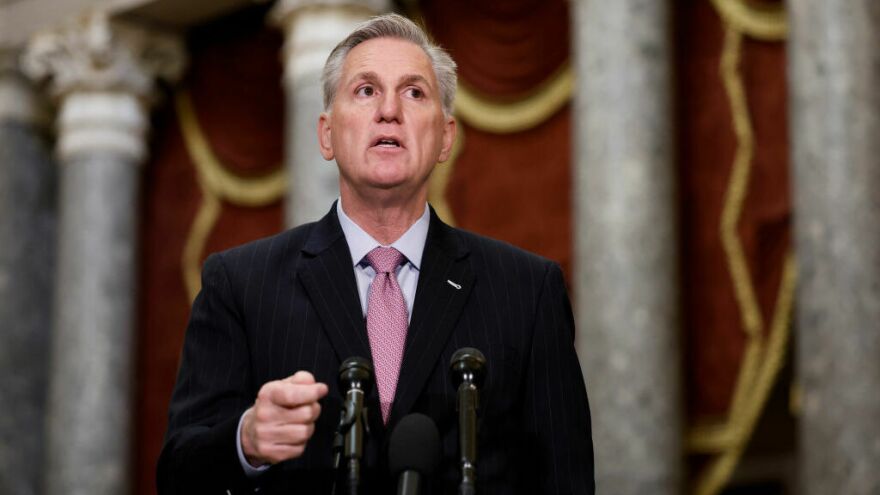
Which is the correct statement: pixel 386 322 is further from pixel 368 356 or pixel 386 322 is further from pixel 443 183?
pixel 443 183

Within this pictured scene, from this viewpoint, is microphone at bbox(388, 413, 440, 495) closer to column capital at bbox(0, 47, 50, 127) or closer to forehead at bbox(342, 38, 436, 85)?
forehead at bbox(342, 38, 436, 85)

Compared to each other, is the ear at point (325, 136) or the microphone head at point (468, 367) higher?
the ear at point (325, 136)

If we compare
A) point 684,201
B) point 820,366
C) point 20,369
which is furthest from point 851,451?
point 20,369

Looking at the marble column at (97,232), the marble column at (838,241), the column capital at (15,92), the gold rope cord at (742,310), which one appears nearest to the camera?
the marble column at (838,241)

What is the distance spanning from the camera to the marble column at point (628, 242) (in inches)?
211

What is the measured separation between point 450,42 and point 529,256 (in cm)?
499

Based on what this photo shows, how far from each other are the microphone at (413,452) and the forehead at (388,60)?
21.1 inches

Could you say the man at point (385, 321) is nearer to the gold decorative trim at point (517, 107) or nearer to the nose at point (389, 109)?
the nose at point (389, 109)

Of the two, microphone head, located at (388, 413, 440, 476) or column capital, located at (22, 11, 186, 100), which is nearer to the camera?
microphone head, located at (388, 413, 440, 476)

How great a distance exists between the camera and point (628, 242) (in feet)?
18.1

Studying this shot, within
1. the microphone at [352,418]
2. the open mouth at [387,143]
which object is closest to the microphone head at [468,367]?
the microphone at [352,418]

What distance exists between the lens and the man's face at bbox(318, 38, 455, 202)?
76.3 inches

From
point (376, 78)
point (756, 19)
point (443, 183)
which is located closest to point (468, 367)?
point (376, 78)

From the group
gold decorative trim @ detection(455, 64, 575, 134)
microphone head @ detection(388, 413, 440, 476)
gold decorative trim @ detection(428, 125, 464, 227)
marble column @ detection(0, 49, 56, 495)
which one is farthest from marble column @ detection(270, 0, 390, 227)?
microphone head @ detection(388, 413, 440, 476)
